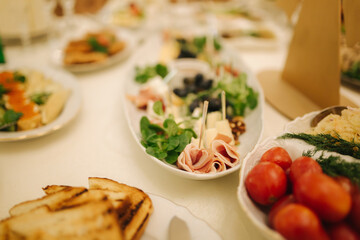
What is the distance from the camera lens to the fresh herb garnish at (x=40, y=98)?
1.08 m

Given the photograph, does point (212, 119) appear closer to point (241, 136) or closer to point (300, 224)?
point (241, 136)

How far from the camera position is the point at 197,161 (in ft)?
2.64

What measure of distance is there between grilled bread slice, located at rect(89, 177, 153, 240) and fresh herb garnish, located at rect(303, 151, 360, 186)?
482mm

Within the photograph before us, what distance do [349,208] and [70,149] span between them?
0.94m

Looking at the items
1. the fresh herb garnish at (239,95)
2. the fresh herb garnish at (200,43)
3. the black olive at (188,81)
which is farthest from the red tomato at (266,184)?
the fresh herb garnish at (200,43)

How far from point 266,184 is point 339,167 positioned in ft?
0.66

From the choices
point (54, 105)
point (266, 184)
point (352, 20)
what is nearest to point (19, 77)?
point (54, 105)

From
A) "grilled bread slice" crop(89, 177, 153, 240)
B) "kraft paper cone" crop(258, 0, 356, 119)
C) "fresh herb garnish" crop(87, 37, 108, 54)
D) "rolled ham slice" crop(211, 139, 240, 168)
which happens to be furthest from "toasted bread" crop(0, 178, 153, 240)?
"fresh herb garnish" crop(87, 37, 108, 54)

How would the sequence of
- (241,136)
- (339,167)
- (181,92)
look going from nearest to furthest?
(339,167), (241,136), (181,92)

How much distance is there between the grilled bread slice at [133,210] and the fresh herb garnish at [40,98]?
569 millimetres

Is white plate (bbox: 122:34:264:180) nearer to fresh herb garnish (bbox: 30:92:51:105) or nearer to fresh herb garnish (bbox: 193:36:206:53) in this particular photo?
fresh herb garnish (bbox: 193:36:206:53)

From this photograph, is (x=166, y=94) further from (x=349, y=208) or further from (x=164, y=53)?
(x=349, y=208)

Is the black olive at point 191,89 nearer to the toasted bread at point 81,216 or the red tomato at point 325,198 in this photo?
the toasted bread at point 81,216

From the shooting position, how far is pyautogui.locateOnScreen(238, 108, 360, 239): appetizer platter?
0.52 meters
